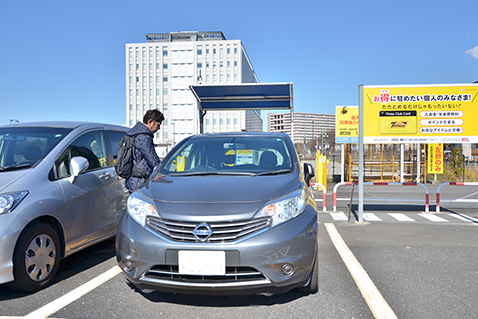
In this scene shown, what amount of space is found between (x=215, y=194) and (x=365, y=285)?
1.84 meters

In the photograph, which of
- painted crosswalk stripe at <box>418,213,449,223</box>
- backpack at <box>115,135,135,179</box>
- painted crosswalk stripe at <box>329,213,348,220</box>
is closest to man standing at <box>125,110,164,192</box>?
backpack at <box>115,135,135,179</box>

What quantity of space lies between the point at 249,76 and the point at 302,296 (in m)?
110

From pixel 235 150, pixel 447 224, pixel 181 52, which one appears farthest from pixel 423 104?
pixel 181 52

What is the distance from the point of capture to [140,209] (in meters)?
3.13

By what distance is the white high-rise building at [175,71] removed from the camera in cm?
9419

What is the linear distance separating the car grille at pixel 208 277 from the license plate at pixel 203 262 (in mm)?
52

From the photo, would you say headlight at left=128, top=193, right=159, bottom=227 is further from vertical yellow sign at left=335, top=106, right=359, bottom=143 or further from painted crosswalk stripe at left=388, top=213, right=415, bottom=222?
vertical yellow sign at left=335, top=106, right=359, bottom=143

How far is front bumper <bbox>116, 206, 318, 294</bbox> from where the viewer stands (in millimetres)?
2758

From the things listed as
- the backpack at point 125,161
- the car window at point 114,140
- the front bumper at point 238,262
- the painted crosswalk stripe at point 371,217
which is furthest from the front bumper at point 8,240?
the painted crosswalk stripe at point 371,217

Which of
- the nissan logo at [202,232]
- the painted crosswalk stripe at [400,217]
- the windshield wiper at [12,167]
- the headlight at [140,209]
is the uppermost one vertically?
the windshield wiper at [12,167]

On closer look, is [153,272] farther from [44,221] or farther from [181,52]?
[181,52]

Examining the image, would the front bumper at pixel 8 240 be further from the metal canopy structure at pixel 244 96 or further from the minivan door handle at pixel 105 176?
the metal canopy structure at pixel 244 96

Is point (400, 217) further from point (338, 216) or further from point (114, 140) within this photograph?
point (114, 140)

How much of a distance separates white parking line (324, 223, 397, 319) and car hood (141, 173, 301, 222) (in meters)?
1.18
